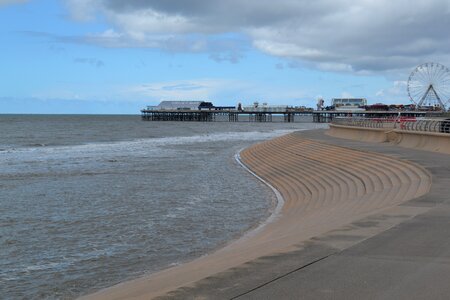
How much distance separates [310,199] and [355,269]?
33.6 feet

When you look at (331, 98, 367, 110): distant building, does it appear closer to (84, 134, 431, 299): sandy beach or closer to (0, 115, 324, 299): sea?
(84, 134, 431, 299): sandy beach

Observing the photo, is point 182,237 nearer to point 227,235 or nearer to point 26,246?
point 227,235

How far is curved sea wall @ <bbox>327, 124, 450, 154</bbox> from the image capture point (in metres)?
24.6

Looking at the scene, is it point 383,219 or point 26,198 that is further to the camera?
point 26,198

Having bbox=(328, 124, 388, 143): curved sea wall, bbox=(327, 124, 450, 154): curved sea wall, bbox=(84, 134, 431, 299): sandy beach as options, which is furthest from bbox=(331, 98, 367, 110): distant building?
bbox=(84, 134, 431, 299): sandy beach

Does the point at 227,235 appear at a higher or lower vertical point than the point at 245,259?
lower

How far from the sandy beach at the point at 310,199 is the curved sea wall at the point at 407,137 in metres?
3.96

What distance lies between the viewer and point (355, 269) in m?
6.34

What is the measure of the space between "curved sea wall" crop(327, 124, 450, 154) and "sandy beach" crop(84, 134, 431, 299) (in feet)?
13.0

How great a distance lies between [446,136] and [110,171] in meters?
16.5

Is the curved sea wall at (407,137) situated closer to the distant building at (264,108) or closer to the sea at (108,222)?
the sea at (108,222)

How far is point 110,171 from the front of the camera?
88.2 ft

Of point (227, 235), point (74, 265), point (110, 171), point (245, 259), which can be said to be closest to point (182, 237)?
point (227, 235)

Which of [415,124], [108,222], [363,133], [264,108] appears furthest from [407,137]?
[264,108]
